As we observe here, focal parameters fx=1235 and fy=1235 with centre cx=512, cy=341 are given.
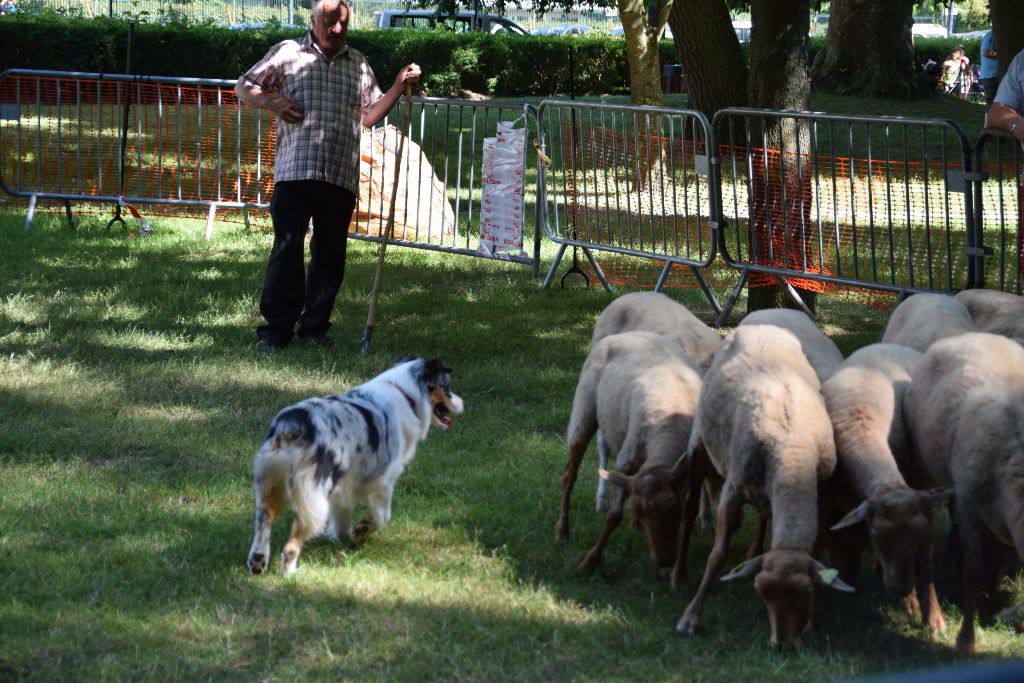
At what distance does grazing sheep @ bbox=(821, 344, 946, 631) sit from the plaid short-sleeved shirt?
431 centimetres

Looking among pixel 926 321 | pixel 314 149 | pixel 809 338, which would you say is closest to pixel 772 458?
pixel 809 338

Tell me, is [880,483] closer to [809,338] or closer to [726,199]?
[809,338]

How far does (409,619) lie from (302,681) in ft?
2.17

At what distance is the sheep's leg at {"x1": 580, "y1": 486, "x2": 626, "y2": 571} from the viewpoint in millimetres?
5457

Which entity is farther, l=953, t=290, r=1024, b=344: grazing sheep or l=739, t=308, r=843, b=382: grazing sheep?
l=953, t=290, r=1024, b=344: grazing sheep

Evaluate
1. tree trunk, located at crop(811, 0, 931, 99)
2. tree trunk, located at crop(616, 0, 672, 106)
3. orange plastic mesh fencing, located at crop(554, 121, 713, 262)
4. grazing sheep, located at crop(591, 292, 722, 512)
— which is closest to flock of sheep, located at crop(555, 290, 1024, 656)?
grazing sheep, located at crop(591, 292, 722, 512)

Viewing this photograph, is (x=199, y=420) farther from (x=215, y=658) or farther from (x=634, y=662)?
(x=634, y=662)

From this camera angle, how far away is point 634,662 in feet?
15.3

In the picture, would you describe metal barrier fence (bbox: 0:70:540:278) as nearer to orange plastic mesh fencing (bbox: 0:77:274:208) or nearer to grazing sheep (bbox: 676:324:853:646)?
orange plastic mesh fencing (bbox: 0:77:274:208)

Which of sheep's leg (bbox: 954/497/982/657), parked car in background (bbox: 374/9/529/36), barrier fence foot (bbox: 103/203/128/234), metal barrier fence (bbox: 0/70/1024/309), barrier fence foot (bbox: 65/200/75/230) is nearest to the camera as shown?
sheep's leg (bbox: 954/497/982/657)

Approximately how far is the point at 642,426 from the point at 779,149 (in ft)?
16.7

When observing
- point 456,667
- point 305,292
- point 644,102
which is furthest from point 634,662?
point 644,102

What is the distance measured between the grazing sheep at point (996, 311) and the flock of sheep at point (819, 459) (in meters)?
0.60

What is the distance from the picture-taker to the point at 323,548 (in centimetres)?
569
